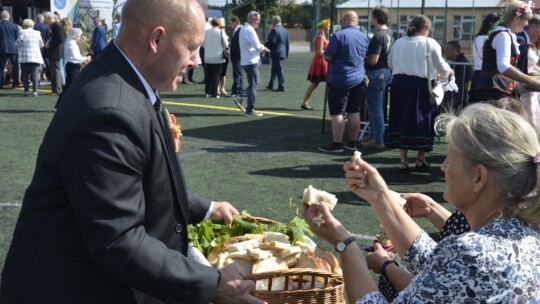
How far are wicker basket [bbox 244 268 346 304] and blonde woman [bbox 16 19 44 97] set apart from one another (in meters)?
15.5

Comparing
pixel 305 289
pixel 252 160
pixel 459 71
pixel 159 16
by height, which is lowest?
pixel 252 160

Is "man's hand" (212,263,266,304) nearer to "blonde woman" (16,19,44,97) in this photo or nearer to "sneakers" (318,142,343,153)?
"sneakers" (318,142,343,153)

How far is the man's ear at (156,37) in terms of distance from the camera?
7.53 ft

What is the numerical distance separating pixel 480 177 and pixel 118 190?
1.15 meters

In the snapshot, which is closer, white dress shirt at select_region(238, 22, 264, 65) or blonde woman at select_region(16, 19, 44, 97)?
white dress shirt at select_region(238, 22, 264, 65)

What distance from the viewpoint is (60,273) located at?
2.23 meters

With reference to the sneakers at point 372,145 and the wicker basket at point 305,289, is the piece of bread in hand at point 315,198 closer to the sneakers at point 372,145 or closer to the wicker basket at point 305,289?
the wicker basket at point 305,289

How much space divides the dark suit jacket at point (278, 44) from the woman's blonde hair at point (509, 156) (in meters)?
16.5

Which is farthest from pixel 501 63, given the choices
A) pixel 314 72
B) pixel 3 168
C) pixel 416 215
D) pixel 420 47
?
pixel 314 72

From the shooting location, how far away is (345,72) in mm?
10172

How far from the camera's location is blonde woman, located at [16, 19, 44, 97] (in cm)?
1728

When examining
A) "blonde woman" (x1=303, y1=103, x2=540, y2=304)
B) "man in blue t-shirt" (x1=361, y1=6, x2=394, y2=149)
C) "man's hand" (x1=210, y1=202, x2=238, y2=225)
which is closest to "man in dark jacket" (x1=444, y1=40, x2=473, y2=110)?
"man in blue t-shirt" (x1=361, y1=6, x2=394, y2=149)

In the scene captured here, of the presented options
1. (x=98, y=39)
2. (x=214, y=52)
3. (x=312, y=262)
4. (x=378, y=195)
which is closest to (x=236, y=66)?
(x=214, y=52)

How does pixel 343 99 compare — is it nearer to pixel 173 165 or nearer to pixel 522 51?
pixel 522 51
